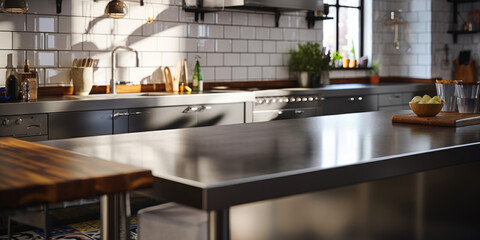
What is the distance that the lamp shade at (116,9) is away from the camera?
189 inches

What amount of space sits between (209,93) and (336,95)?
1523 millimetres

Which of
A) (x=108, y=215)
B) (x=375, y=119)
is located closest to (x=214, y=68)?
(x=375, y=119)

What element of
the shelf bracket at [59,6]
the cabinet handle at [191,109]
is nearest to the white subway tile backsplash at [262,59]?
the cabinet handle at [191,109]

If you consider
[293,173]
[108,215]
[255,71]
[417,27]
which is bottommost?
[108,215]

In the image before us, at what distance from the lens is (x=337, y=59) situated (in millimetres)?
7012

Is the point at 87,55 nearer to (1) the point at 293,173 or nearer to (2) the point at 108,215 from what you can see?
(2) the point at 108,215

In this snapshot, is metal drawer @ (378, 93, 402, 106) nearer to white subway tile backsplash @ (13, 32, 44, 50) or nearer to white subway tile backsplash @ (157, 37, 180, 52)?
white subway tile backsplash @ (157, 37, 180, 52)

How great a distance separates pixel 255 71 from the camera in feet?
20.1

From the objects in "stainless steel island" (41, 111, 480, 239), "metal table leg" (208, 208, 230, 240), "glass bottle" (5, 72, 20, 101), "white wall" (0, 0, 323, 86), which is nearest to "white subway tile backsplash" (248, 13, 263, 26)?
"white wall" (0, 0, 323, 86)

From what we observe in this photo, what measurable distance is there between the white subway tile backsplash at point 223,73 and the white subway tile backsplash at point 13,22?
6.15 feet

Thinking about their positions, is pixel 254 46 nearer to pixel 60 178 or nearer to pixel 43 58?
pixel 43 58

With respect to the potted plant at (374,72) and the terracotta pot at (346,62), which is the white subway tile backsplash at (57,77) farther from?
the potted plant at (374,72)

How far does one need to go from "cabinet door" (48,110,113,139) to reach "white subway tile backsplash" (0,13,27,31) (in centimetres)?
89

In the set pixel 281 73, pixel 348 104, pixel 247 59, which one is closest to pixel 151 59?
pixel 247 59
